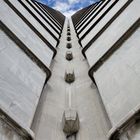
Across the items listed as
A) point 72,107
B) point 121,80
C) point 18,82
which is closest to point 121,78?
point 121,80

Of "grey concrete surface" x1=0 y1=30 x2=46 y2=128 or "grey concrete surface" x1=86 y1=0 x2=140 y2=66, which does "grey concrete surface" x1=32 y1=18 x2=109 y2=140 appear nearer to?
"grey concrete surface" x1=0 y1=30 x2=46 y2=128

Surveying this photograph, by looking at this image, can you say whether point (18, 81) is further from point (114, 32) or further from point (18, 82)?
point (114, 32)

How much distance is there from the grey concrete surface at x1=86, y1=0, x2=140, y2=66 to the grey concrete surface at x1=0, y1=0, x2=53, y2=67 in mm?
849

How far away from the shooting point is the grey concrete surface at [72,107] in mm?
Result: 3734

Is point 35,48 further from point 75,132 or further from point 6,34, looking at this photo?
point 75,132

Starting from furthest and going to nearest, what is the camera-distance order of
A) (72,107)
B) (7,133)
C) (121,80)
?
1. (72,107)
2. (121,80)
3. (7,133)

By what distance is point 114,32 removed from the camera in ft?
19.1

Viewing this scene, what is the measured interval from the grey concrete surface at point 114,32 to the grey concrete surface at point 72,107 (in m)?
0.44

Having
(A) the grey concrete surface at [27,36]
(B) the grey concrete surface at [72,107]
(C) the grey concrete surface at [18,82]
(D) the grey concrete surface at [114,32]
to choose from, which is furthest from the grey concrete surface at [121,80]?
(A) the grey concrete surface at [27,36]

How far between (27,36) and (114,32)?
5.58ft

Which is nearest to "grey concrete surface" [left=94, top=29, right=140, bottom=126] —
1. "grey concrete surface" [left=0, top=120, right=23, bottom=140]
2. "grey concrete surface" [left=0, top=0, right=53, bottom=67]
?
"grey concrete surface" [left=0, top=120, right=23, bottom=140]

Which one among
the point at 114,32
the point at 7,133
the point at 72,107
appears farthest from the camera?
the point at 114,32

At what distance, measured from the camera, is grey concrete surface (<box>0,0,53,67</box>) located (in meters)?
5.58

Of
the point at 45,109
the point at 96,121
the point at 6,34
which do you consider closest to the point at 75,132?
the point at 96,121
